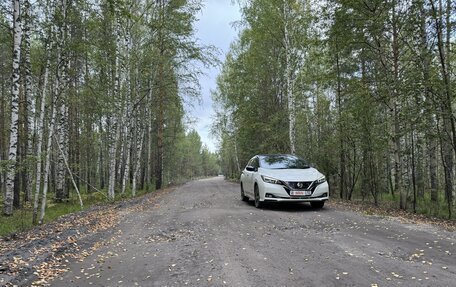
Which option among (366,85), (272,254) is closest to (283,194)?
(272,254)

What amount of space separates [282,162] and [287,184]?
5.13 feet

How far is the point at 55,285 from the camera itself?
14.5 feet

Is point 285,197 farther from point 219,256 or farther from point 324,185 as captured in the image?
point 219,256

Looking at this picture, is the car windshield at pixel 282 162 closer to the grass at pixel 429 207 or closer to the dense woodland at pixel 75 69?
the grass at pixel 429 207

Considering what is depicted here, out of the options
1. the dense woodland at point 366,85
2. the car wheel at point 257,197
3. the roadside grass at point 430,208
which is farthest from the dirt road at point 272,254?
the dense woodland at point 366,85

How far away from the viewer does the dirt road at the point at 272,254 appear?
4223 mm

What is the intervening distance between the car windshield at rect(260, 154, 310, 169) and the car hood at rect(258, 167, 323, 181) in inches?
12.4

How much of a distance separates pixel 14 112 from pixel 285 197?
819 cm

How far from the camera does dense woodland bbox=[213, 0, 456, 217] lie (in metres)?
9.21

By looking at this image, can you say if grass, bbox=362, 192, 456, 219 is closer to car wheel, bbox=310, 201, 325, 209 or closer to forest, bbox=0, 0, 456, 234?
forest, bbox=0, 0, 456, 234

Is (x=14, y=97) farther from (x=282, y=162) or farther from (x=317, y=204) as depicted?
(x=317, y=204)

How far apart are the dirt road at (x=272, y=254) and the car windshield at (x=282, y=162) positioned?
266 cm

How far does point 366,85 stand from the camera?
1156 cm

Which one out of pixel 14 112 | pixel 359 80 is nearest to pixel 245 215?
pixel 359 80
